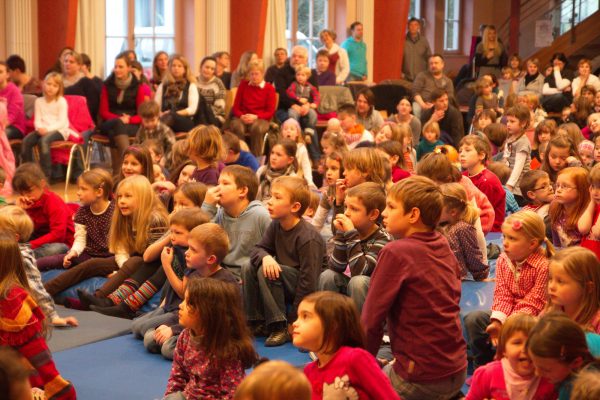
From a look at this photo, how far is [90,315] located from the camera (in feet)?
20.1

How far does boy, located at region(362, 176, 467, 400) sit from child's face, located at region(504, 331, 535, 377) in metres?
0.33

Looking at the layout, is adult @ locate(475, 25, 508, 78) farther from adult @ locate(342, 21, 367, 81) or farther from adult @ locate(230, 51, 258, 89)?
adult @ locate(230, 51, 258, 89)

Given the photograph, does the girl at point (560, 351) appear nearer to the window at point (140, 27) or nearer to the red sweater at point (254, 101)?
the red sweater at point (254, 101)

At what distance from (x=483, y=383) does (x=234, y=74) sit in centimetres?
925

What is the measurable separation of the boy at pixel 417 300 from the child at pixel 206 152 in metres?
3.20

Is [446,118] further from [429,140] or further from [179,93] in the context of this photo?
[179,93]

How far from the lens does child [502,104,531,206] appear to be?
892cm

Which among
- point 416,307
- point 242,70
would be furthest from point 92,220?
point 242,70

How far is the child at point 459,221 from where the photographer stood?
5727 millimetres

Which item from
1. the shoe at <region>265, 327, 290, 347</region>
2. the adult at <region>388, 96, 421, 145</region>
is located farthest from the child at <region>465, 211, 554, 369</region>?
the adult at <region>388, 96, 421, 145</region>

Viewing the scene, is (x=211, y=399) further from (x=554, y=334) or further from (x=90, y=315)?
(x=90, y=315)

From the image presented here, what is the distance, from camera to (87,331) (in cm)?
578

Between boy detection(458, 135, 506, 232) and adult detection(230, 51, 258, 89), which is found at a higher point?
adult detection(230, 51, 258, 89)

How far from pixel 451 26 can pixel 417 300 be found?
17986 millimetres
